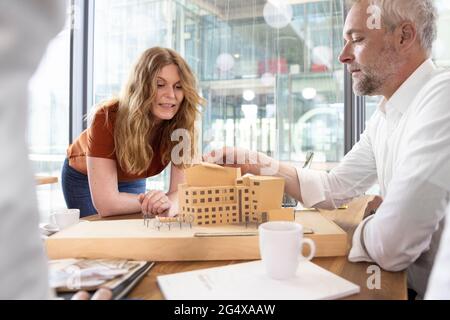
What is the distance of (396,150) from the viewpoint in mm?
1123

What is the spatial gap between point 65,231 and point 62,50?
2.60m

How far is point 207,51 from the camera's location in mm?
3305

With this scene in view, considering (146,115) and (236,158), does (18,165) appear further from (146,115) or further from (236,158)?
(146,115)

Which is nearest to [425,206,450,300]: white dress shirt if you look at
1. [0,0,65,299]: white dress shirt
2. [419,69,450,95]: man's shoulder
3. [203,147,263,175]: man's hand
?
[0,0,65,299]: white dress shirt

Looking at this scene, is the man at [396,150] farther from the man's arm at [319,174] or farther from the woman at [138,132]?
the woman at [138,132]

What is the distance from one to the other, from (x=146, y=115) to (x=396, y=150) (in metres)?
1.03

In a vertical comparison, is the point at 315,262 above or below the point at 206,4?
below

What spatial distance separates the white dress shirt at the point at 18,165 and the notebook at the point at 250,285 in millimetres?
318

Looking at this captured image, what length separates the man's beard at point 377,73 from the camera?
1.22 m

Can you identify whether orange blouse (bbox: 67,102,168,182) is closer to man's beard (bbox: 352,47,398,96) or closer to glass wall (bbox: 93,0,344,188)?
man's beard (bbox: 352,47,398,96)

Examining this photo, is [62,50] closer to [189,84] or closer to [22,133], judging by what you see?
[189,84]

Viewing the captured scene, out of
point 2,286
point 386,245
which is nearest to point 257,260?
point 386,245

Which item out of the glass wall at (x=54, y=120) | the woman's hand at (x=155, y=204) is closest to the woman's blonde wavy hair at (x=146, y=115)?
the woman's hand at (x=155, y=204)

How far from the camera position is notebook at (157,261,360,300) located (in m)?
0.57
